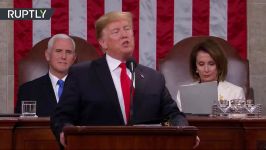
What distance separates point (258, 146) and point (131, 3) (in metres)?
2.89

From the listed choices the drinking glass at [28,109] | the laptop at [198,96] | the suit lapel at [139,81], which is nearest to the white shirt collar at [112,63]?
the suit lapel at [139,81]

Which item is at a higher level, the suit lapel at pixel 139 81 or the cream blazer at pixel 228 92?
the suit lapel at pixel 139 81

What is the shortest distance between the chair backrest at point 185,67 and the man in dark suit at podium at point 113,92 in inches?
79.9

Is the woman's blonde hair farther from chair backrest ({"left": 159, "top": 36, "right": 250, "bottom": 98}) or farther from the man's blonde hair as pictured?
the man's blonde hair

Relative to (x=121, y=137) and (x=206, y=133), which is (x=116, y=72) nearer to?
(x=121, y=137)

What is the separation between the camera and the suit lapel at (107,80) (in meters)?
3.83

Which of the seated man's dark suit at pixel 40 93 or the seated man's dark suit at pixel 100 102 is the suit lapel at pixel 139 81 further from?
the seated man's dark suit at pixel 40 93

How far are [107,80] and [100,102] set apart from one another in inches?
5.1

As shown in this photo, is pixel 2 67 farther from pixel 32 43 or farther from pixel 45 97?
pixel 45 97

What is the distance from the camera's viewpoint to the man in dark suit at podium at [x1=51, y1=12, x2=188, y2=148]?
3.82 m

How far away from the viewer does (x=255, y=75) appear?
712cm

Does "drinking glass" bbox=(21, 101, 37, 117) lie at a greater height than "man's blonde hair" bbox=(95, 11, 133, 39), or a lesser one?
lesser

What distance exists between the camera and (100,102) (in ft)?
12.6

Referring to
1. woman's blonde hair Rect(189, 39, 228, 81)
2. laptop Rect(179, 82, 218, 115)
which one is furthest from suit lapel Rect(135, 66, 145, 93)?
woman's blonde hair Rect(189, 39, 228, 81)
